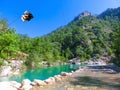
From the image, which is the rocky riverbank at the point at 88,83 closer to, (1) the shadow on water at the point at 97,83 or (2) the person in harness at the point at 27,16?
(1) the shadow on water at the point at 97,83

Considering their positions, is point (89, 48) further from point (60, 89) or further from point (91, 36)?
point (60, 89)

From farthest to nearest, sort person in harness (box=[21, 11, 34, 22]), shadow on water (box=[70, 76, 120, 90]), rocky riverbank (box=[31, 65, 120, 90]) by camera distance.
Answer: shadow on water (box=[70, 76, 120, 90])
rocky riverbank (box=[31, 65, 120, 90])
person in harness (box=[21, 11, 34, 22])

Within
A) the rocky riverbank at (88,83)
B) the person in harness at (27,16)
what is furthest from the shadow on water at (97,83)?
the person in harness at (27,16)

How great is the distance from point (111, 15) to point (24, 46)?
12552 centimetres

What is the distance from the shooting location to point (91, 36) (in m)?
123

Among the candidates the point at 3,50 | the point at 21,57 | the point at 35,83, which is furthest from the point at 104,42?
the point at 35,83

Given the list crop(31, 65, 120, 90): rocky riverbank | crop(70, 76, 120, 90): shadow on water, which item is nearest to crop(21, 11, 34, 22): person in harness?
crop(31, 65, 120, 90): rocky riverbank

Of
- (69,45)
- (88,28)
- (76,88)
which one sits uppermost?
(88,28)

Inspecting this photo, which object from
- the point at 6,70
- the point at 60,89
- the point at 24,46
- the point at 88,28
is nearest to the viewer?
the point at 60,89

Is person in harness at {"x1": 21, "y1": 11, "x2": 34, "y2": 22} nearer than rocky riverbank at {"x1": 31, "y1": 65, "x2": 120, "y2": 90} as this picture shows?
Result: Yes

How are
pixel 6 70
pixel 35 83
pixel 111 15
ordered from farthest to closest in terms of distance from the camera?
pixel 111 15 < pixel 6 70 < pixel 35 83

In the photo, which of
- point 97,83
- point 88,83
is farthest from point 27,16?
point 97,83

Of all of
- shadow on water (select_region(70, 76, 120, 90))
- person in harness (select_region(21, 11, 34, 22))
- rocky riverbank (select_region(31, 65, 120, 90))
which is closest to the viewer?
person in harness (select_region(21, 11, 34, 22))

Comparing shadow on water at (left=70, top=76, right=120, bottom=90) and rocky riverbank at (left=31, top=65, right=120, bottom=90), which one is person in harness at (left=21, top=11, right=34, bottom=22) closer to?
rocky riverbank at (left=31, top=65, right=120, bottom=90)
